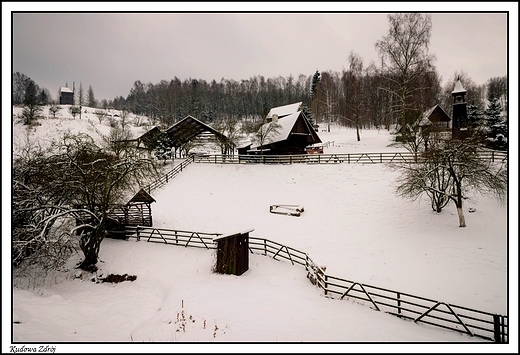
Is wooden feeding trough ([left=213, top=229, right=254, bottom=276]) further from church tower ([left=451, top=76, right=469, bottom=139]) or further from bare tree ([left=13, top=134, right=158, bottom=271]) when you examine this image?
church tower ([left=451, top=76, right=469, bottom=139])

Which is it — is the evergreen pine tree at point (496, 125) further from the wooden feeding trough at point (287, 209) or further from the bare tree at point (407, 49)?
the wooden feeding trough at point (287, 209)

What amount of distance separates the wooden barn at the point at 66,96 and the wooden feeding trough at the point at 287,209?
3732 inches

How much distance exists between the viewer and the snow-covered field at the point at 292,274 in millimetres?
7750

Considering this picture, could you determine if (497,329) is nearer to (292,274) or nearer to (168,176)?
(292,274)

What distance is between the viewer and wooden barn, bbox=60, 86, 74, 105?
275 feet

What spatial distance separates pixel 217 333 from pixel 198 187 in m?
20.1

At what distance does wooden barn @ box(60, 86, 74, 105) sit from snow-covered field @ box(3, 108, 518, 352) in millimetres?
84127

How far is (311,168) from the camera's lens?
26.6 metres

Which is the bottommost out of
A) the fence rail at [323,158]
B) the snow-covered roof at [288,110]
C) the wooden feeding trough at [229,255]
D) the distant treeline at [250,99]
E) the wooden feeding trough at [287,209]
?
the wooden feeding trough at [229,255]

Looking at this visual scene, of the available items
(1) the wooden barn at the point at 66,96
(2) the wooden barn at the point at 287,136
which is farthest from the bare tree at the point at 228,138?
(1) the wooden barn at the point at 66,96

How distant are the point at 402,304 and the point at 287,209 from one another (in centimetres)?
1120

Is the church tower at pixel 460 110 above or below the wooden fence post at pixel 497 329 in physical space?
above

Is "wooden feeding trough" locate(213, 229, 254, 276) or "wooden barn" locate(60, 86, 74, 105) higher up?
"wooden barn" locate(60, 86, 74, 105)

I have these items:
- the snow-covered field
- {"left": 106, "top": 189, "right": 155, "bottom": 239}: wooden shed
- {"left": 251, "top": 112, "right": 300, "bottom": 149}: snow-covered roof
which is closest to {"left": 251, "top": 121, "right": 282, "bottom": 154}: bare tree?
{"left": 251, "top": 112, "right": 300, "bottom": 149}: snow-covered roof
